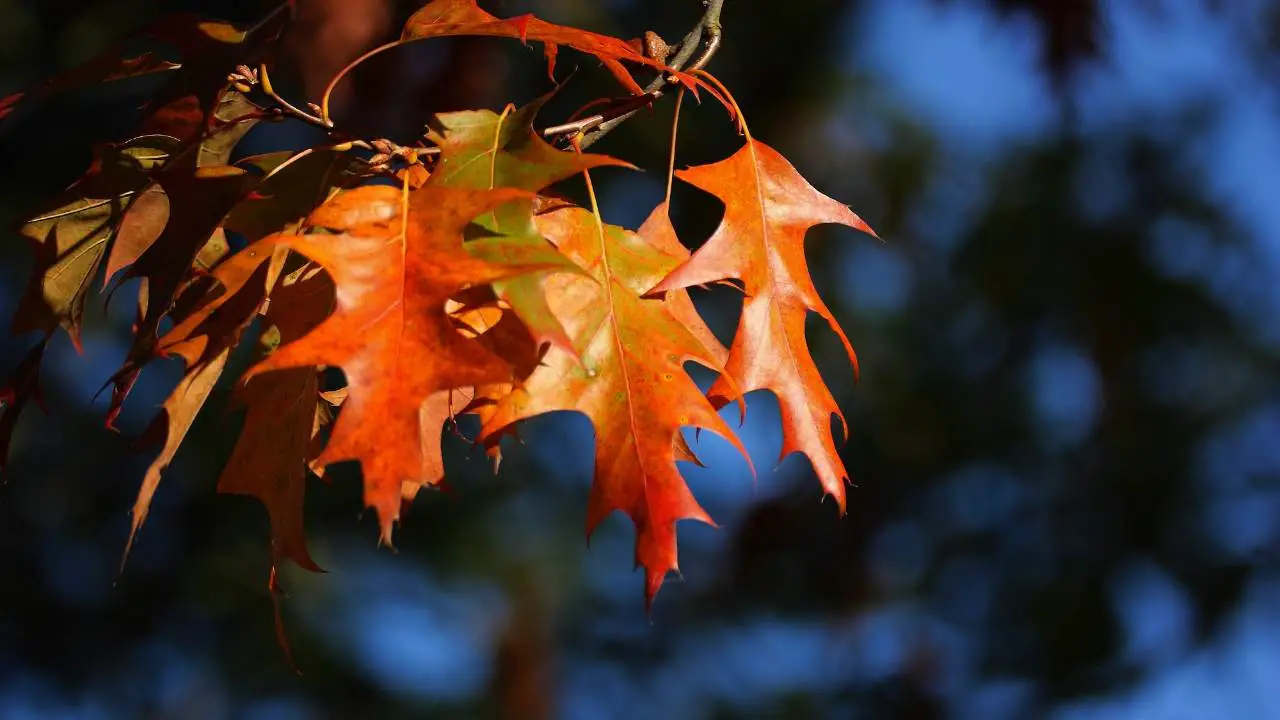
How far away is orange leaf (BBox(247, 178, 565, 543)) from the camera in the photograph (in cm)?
56

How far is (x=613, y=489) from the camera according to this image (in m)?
0.67

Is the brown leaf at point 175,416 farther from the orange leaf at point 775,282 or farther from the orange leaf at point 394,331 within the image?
the orange leaf at point 775,282

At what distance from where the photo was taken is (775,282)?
757 millimetres

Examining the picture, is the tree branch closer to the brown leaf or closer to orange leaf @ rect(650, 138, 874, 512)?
orange leaf @ rect(650, 138, 874, 512)

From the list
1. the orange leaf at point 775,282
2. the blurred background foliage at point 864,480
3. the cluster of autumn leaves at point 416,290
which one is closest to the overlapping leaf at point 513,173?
the cluster of autumn leaves at point 416,290

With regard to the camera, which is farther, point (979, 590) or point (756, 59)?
point (979, 590)

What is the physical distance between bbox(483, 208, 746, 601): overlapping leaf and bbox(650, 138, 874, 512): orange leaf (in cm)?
5

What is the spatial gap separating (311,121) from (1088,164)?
3759 mm

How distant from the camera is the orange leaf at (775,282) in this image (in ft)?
2.39

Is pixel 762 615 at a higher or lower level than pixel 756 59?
lower

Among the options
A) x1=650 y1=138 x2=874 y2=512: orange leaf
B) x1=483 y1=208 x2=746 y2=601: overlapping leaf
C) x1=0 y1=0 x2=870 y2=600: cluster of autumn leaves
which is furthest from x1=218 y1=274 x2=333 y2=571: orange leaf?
x1=650 y1=138 x2=874 y2=512: orange leaf

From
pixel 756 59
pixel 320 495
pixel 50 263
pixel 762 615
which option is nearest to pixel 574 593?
pixel 762 615

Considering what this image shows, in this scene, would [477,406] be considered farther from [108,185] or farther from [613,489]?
[108,185]

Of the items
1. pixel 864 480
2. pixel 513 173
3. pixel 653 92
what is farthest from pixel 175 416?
pixel 864 480
